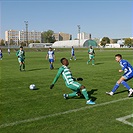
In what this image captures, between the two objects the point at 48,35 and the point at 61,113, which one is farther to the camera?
the point at 48,35

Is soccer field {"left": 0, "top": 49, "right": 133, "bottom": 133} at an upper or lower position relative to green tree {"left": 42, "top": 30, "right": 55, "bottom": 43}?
lower

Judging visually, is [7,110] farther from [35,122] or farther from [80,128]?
[80,128]

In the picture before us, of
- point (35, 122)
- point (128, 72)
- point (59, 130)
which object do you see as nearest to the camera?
point (59, 130)

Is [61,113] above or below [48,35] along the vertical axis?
below

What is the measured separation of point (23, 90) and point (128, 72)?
14.7 feet

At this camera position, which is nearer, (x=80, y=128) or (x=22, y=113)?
(x=80, y=128)

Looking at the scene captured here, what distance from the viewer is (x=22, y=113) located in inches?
237

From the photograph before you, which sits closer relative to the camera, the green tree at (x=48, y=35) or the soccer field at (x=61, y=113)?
the soccer field at (x=61, y=113)

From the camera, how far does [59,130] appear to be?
479 cm

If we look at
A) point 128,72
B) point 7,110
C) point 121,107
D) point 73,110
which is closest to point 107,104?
point 121,107

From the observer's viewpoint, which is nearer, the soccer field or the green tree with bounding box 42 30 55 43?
the soccer field

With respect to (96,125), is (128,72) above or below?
above

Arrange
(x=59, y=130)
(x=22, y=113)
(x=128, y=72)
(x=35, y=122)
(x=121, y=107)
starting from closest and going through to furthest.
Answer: (x=59, y=130), (x=35, y=122), (x=22, y=113), (x=121, y=107), (x=128, y=72)

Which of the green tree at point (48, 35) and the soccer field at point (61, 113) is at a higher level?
the green tree at point (48, 35)
